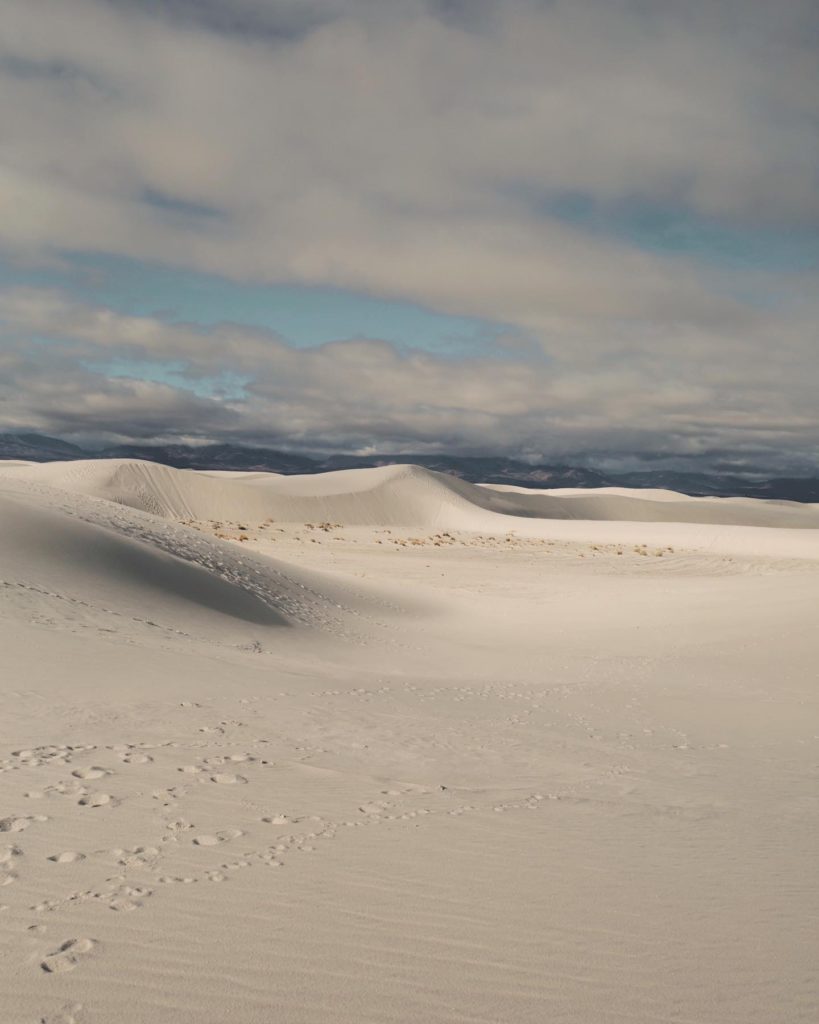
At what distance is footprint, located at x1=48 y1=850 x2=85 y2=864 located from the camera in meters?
3.89

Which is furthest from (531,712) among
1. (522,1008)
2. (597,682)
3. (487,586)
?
(487,586)

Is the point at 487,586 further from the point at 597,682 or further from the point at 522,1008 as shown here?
the point at 522,1008

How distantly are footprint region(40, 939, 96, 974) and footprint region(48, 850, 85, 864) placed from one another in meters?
0.81

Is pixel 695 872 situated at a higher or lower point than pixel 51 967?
lower

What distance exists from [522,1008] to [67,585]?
11882 millimetres

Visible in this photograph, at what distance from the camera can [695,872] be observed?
461 cm

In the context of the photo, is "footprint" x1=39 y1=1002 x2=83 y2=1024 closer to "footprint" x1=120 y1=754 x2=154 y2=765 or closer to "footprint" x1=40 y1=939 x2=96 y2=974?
"footprint" x1=40 y1=939 x2=96 y2=974

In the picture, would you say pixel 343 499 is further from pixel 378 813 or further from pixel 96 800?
pixel 96 800

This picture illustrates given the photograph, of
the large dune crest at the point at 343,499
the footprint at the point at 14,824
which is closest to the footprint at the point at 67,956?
the footprint at the point at 14,824

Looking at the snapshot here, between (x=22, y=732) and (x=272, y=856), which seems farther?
(x=22, y=732)

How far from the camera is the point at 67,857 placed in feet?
12.9

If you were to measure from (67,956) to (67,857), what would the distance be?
38.5 inches

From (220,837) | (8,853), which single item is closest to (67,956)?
(8,853)

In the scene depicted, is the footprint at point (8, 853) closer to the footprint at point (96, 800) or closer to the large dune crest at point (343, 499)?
the footprint at point (96, 800)
